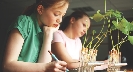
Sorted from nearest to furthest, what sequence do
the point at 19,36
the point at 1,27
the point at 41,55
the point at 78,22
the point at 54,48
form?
the point at 19,36 → the point at 41,55 → the point at 54,48 → the point at 78,22 → the point at 1,27

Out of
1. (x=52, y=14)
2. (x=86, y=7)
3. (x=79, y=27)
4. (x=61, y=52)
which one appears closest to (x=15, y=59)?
(x=52, y=14)

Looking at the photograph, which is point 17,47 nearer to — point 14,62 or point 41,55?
point 14,62

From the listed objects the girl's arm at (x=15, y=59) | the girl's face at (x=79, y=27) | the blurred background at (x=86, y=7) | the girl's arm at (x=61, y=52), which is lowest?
the girl's arm at (x=15, y=59)

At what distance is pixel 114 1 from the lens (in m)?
5.57

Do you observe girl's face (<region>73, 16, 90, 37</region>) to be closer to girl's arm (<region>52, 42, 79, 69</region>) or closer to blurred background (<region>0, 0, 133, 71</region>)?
girl's arm (<region>52, 42, 79, 69</region>)

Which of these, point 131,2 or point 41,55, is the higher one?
point 131,2

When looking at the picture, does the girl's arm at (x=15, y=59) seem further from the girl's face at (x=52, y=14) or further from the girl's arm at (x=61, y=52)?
the girl's arm at (x=61, y=52)

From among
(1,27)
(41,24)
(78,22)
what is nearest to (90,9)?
(1,27)

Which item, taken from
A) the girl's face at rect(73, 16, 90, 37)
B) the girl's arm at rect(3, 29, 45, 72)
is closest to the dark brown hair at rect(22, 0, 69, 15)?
the girl's arm at rect(3, 29, 45, 72)

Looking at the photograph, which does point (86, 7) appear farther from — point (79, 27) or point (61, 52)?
point (61, 52)

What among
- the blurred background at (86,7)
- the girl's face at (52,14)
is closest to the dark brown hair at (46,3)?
the girl's face at (52,14)

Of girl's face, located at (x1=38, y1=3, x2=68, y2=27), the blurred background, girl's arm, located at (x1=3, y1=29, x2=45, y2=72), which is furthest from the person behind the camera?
the blurred background

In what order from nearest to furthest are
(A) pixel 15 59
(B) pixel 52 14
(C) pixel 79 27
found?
(A) pixel 15 59 < (B) pixel 52 14 < (C) pixel 79 27

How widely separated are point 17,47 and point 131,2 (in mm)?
5162
